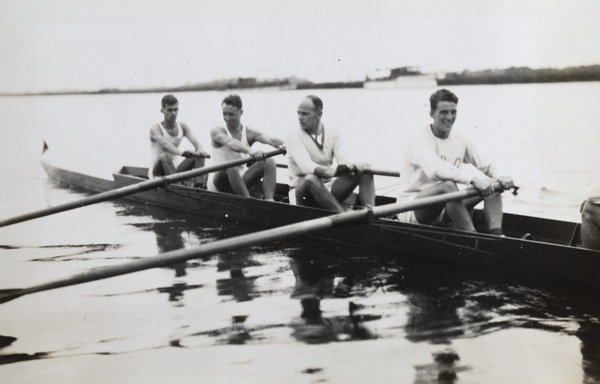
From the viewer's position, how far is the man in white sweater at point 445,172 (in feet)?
16.0

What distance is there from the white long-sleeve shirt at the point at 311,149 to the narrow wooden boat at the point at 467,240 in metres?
0.48

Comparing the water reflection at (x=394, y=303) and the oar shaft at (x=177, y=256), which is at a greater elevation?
the oar shaft at (x=177, y=256)

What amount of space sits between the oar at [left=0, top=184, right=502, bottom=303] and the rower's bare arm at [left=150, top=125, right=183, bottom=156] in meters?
4.14

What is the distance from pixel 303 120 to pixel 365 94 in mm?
22686

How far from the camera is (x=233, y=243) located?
4.05 m

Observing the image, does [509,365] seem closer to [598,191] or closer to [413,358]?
[413,358]

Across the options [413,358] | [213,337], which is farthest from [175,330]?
[413,358]

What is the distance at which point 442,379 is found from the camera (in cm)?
329

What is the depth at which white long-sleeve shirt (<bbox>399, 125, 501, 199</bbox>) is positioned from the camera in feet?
16.3

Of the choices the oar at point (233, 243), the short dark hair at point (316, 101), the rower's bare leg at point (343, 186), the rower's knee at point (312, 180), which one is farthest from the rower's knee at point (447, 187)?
the short dark hair at point (316, 101)

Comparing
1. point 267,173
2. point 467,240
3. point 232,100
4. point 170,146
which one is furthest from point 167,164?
point 467,240

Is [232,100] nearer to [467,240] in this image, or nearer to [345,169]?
[345,169]

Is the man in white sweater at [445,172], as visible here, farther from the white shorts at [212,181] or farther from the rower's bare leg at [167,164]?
the rower's bare leg at [167,164]

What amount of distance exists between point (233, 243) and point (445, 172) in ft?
6.49
